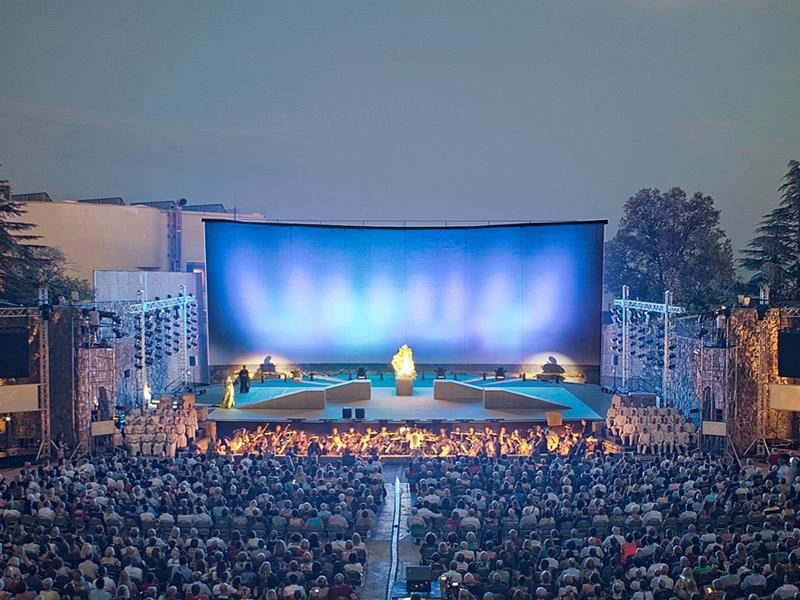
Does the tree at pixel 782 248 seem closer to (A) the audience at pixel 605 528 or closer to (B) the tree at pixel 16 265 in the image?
(A) the audience at pixel 605 528

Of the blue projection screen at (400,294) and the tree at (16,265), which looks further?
the blue projection screen at (400,294)

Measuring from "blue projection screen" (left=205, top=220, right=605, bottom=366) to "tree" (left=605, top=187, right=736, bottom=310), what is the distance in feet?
29.9

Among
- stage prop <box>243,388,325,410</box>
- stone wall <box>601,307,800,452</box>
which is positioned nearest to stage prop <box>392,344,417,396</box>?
stage prop <box>243,388,325,410</box>

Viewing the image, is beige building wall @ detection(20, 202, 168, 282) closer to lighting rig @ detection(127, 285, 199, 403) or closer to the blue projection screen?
lighting rig @ detection(127, 285, 199, 403)

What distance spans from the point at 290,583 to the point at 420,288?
2097 cm

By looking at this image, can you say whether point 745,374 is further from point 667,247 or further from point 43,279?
point 43,279

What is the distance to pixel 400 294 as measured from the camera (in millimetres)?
31672

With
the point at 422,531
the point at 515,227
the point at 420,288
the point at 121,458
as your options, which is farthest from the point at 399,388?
the point at 422,531

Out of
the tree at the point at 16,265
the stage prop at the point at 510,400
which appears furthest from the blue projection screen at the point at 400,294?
the stage prop at the point at 510,400

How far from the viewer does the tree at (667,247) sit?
3759 centimetres

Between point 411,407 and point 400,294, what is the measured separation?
319 inches

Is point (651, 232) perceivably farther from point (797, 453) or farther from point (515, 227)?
point (797, 453)

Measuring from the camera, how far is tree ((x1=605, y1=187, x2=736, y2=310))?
37594 mm

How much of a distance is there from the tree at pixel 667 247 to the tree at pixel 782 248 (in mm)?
6446
